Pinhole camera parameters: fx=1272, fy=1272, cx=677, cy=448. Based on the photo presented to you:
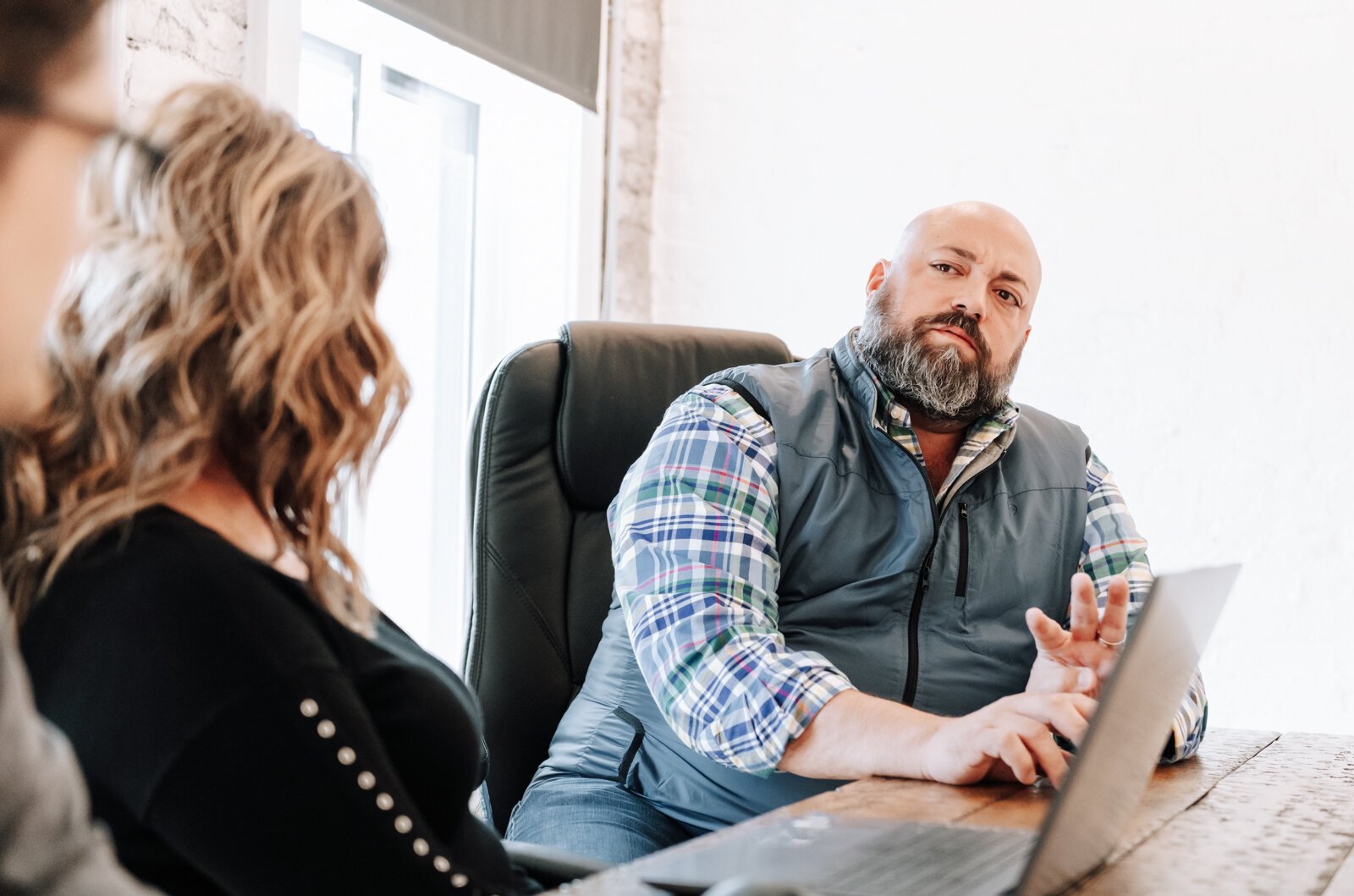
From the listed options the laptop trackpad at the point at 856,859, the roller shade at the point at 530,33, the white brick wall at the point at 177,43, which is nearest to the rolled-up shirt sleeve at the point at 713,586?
the laptop trackpad at the point at 856,859

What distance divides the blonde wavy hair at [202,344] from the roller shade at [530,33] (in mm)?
1641

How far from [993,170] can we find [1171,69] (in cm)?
43

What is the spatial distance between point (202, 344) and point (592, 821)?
86cm

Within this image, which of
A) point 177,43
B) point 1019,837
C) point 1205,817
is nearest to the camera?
point 1019,837

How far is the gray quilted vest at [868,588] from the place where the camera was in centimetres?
154

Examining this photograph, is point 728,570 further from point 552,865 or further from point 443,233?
point 443,233

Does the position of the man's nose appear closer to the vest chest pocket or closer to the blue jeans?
the vest chest pocket

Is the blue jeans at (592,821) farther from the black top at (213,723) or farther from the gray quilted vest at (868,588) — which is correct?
the black top at (213,723)

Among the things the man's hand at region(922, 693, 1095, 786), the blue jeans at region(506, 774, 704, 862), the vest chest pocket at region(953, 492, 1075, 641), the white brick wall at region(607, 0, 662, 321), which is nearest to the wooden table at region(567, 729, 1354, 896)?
the man's hand at region(922, 693, 1095, 786)

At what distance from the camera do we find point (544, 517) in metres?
1.71

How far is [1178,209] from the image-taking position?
2.75 meters

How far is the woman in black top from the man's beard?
961mm

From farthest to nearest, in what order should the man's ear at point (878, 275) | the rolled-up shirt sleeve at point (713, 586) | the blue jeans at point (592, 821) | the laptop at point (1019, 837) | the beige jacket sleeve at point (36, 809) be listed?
the man's ear at point (878, 275), the blue jeans at point (592, 821), the rolled-up shirt sleeve at point (713, 586), the laptop at point (1019, 837), the beige jacket sleeve at point (36, 809)

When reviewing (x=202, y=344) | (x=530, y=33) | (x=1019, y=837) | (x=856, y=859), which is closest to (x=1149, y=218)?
(x=530, y=33)
